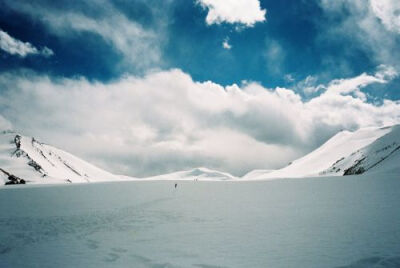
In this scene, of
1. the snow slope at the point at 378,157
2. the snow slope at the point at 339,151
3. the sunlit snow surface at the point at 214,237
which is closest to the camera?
the sunlit snow surface at the point at 214,237

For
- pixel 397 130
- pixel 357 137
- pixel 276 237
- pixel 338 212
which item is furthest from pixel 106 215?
pixel 357 137

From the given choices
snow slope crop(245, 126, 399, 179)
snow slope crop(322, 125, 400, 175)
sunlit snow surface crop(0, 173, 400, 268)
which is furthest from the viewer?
snow slope crop(245, 126, 399, 179)

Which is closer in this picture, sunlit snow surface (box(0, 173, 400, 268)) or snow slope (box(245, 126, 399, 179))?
sunlit snow surface (box(0, 173, 400, 268))

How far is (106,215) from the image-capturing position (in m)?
22.7

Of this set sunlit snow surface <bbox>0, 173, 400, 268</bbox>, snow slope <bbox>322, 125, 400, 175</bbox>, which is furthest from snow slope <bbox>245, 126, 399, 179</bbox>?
sunlit snow surface <bbox>0, 173, 400, 268</bbox>

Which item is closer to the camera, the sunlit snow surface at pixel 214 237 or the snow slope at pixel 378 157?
the sunlit snow surface at pixel 214 237

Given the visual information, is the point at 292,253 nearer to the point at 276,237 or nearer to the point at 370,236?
the point at 276,237

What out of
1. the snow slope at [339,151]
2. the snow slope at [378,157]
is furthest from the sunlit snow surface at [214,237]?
the snow slope at [339,151]

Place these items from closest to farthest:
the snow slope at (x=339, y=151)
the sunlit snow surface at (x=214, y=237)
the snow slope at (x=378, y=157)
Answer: the sunlit snow surface at (x=214, y=237)
the snow slope at (x=378, y=157)
the snow slope at (x=339, y=151)

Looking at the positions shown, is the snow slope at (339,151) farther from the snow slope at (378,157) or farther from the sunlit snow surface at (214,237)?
the sunlit snow surface at (214,237)

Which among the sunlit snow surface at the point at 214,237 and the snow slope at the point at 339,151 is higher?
the snow slope at the point at 339,151

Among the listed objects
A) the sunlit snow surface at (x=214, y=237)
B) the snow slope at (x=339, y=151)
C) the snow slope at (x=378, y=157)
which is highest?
the snow slope at (x=339, y=151)

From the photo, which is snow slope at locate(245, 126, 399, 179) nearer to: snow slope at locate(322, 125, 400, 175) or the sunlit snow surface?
snow slope at locate(322, 125, 400, 175)

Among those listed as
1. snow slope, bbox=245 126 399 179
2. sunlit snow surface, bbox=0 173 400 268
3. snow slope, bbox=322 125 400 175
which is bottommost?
sunlit snow surface, bbox=0 173 400 268
